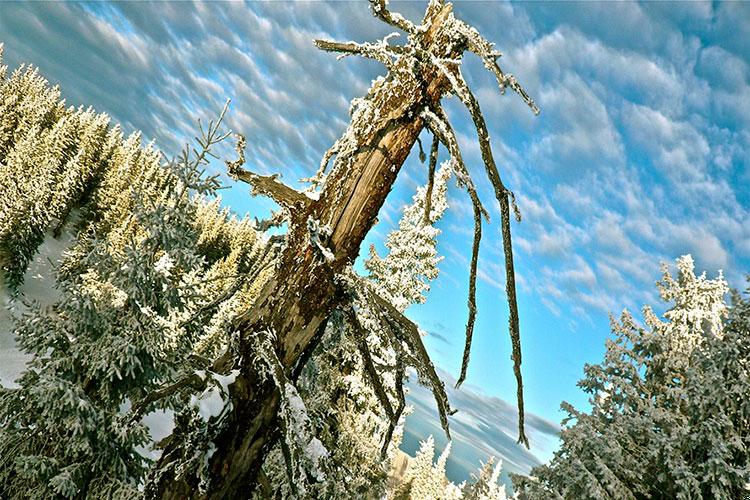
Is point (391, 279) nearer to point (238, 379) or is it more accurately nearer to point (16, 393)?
point (16, 393)

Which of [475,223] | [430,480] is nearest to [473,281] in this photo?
[475,223]

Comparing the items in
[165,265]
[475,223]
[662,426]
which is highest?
[662,426]

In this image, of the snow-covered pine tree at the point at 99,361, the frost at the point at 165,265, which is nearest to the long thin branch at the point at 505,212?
the snow-covered pine tree at the point at 99,361

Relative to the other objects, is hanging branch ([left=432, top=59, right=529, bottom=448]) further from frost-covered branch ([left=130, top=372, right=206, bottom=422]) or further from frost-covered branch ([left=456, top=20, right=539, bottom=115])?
frost-covered branch ([left=130, top=372, right=206, bottom=422])

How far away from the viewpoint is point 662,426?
10023mm

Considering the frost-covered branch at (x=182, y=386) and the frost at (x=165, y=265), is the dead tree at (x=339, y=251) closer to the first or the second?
the frost-covered branch at (x=182, y=386)

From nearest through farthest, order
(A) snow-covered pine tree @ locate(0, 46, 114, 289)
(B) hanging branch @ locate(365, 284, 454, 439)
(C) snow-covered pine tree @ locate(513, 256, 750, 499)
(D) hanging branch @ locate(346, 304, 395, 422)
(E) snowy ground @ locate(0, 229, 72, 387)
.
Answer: (B) hanging branch @ locate(365, 284, 454, 439) → (D) hanging branch @ locate(346, 304, 395, 422) → (C) snow-covered pine tree @ locate(513, 256, 750, 499) → (E) snowy ground @ locate(0, 229, 72, 387) → (A) snow-covered pine tree @ locate(0, 46, 114, 289)

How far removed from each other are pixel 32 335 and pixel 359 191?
40.8 feet

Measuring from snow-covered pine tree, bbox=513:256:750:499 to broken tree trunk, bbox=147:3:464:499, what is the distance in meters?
9.78

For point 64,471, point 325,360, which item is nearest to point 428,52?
point 64,471

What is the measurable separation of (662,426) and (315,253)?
11471mm

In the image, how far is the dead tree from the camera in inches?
72.1

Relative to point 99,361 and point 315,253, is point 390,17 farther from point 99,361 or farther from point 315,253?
point 99,361

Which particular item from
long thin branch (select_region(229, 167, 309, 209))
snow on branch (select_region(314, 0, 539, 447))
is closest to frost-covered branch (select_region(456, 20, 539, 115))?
snow on branch (select_region(314, 0, 539, 447))
